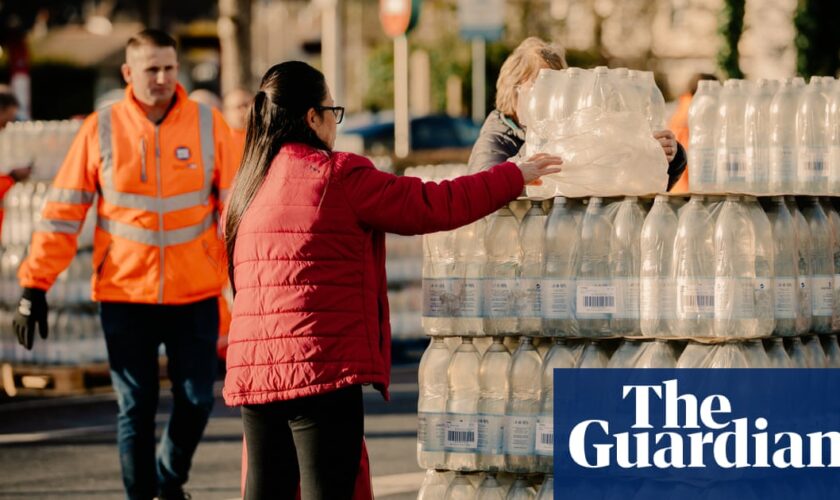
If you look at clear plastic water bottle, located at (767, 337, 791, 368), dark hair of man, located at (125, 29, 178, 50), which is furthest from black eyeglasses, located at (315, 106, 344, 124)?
dark hair of man, located at (125, 29, 178, 50)

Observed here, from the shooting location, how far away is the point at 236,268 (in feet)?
18.8

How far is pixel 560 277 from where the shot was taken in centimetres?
603

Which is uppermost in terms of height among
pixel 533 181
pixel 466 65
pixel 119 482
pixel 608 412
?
pixel 466 65

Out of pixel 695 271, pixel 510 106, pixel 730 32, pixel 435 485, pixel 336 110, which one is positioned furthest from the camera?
pixel 730 32

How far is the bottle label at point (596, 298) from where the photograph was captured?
19.4ft

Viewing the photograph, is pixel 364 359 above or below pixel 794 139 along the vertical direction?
below

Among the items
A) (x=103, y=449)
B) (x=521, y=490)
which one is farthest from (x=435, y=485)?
(x=103, y=449)

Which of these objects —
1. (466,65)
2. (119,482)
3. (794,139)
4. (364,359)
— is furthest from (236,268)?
(466,65)

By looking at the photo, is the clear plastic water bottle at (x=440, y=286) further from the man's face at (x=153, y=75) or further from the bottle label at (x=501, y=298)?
the man's face at (x=153, y=75)

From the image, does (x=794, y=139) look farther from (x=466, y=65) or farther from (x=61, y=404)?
(x=466, y=65)

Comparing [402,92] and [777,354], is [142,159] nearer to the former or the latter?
[777,354]

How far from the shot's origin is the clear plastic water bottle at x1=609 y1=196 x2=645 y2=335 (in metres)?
5.90

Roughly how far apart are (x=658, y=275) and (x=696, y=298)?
16cm

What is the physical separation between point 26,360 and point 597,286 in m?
7.79
